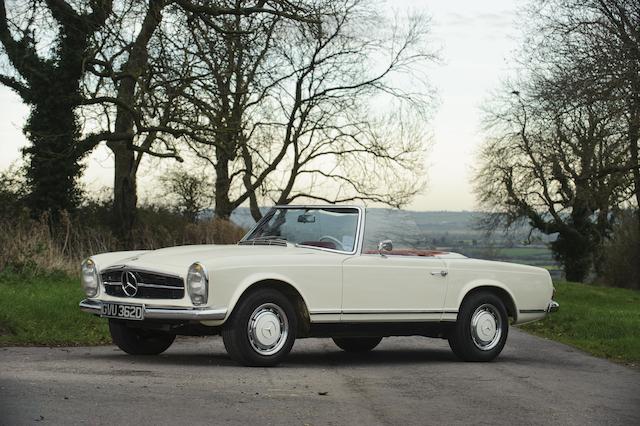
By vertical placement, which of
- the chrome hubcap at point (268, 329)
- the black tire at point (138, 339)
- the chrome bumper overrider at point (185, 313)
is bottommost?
the black tire at point (138, 339)

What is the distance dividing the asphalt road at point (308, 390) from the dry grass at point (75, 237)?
28.6 feet

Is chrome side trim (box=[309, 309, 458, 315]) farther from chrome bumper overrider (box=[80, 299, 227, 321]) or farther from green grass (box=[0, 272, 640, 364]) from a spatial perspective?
green grass (box=[0, 272, 640, 364])

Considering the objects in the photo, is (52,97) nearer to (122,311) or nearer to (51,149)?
(51,149)

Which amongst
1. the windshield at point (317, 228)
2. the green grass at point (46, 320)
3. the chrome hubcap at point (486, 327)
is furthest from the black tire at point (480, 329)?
the green grass at point (46, 320)

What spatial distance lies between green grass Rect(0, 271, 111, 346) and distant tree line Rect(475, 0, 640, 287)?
41.2 ft

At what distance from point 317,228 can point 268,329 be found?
1.64 metres

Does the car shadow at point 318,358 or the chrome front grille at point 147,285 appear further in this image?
the car shadow at point 318,358

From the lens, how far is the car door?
10812 millimetres

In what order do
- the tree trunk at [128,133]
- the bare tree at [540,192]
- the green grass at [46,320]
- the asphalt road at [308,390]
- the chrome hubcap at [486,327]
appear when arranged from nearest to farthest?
the asphalt road at [308,390] → the chrome hubcap at [486,327] → the green grass at [46,320] → the tree trunk at [128,133] → the bare tree at [540,192]

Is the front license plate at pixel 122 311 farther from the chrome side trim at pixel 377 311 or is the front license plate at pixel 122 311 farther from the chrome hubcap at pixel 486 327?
the chrome hubcap at pixel 486 327

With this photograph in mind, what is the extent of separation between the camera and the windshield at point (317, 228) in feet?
36.5

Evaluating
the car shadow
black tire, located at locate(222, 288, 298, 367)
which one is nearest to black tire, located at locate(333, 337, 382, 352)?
the car shadow

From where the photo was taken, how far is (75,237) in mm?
26828

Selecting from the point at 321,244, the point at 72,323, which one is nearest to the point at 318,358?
the point at 321,244
